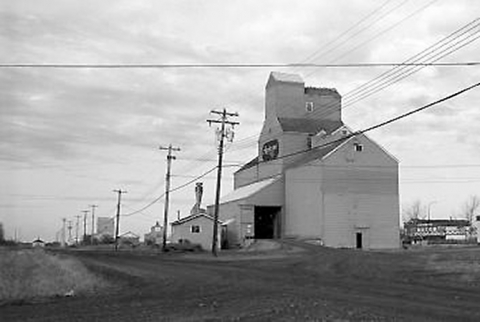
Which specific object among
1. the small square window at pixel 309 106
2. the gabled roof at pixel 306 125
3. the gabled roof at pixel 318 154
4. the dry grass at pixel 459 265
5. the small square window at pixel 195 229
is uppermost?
the small square window at pixel 309 106

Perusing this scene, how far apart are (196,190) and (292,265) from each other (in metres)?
78.1

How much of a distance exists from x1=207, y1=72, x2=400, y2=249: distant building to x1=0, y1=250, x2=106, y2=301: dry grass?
4183 cm

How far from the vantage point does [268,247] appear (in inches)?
2953

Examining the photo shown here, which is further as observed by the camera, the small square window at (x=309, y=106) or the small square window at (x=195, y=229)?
the small square window at (x=309, y=106)

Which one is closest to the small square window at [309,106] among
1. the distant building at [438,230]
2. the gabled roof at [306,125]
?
the gabled roof at [306,125]

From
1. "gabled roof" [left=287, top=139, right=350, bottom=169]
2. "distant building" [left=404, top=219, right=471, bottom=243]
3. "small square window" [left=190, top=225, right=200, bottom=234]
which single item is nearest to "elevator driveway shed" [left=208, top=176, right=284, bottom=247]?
"gabled roof" [left=287, top=139, right=350, bottom=169]

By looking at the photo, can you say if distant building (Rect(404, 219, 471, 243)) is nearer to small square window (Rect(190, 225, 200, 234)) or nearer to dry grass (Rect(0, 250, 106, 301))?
small square window (Rect(190, 225, 200, 234))

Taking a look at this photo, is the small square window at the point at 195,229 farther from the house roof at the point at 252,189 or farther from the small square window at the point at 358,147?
the small square window at the point at 358,147

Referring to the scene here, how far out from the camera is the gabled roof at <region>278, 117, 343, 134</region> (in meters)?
90.3

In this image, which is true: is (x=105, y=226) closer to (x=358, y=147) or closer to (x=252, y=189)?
(x=252, y=189)

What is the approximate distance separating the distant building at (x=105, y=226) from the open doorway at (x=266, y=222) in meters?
79.8

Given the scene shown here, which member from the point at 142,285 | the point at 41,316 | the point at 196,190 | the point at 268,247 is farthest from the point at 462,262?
the point at 196,190

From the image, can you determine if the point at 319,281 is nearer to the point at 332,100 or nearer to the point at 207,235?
the point at 207,235

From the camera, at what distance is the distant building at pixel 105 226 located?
Answer: 17138 centimetres
